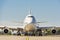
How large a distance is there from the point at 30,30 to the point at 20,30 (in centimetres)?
485

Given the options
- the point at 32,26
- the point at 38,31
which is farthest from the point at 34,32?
the point at 32,26

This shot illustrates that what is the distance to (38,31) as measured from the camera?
4412 centimetres

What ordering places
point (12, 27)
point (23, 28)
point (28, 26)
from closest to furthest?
point (28, 26) < point (23, 28) < point (12, 27)

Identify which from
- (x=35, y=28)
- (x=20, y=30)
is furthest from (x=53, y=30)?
(x=20, y=30)

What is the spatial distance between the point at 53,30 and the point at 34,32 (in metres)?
4.03

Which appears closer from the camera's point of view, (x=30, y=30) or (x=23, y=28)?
(x=30, y=30)

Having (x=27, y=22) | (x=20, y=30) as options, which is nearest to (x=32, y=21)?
(x=27, y=22)

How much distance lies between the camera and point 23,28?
1715 inches

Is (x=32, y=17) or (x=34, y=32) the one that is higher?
(x=32, y=17)

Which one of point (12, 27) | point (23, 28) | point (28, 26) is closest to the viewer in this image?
point (28, 26)

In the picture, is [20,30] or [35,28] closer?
[35,28]

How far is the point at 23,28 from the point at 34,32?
81.1 inches

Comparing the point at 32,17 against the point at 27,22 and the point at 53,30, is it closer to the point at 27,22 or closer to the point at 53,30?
the point at 27,22

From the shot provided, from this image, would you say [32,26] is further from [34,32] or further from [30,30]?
[34,32]
